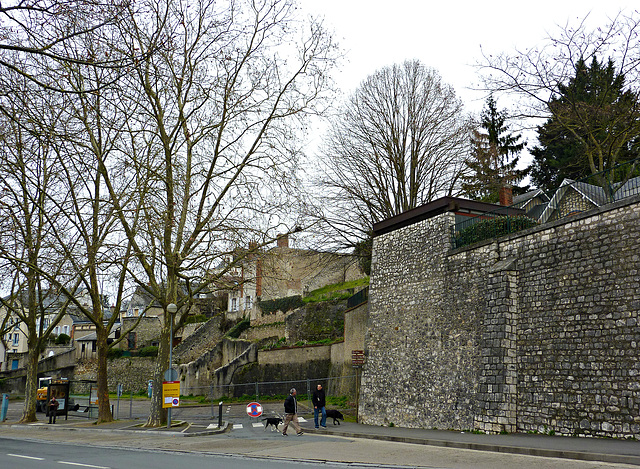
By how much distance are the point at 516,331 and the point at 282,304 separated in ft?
98.6

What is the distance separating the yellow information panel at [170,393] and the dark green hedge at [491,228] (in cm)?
1074

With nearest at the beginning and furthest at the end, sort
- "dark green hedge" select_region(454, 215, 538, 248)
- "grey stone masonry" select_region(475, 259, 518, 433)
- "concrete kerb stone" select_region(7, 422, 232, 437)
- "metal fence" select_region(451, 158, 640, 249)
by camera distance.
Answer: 1. "metal fence" select_region(451, 158, 640, 249)
2. "grey stone masonry" select_region(475, 259, 518, 433)
3. "dark green hedge" select_region(454, 215, 538, 248)
4. "concrete kerb stone" select_region(7, 422, 232, 437)

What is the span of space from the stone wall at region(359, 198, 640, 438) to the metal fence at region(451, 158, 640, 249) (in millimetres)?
476

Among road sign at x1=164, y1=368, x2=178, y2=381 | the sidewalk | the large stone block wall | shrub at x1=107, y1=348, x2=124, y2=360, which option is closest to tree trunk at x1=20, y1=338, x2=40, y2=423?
the sidewalk

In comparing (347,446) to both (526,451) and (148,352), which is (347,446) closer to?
(526,451)

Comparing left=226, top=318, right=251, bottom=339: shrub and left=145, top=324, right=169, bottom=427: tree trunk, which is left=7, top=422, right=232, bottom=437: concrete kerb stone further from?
left=226, top=318, right=251, bottom=339: shrub

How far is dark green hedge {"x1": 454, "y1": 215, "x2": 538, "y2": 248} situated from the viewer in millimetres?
17047

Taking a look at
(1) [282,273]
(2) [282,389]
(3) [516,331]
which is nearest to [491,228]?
(3) [516,331]

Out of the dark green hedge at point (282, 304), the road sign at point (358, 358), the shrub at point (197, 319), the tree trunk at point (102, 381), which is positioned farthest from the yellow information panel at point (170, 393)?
the shrub at point (197, 319)

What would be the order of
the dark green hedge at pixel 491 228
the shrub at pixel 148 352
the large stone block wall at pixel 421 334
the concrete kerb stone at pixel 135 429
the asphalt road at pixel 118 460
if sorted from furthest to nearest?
1. the shrub at pixel 148 352
2. the concrete kerb stone at pixel 135 429
3. the large stone block wall at pixel 421 334
4. the dark green hedge at pixel 491 228
5. the asphalt road at pixel 118 460

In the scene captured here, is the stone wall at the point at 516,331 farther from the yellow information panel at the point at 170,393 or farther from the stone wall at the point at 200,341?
the stone wall at the point at 200,341

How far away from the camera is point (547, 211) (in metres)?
16.5

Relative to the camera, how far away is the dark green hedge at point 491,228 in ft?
55.9

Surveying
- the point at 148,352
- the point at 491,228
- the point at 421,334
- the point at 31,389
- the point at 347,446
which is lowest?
the point at 31,389
